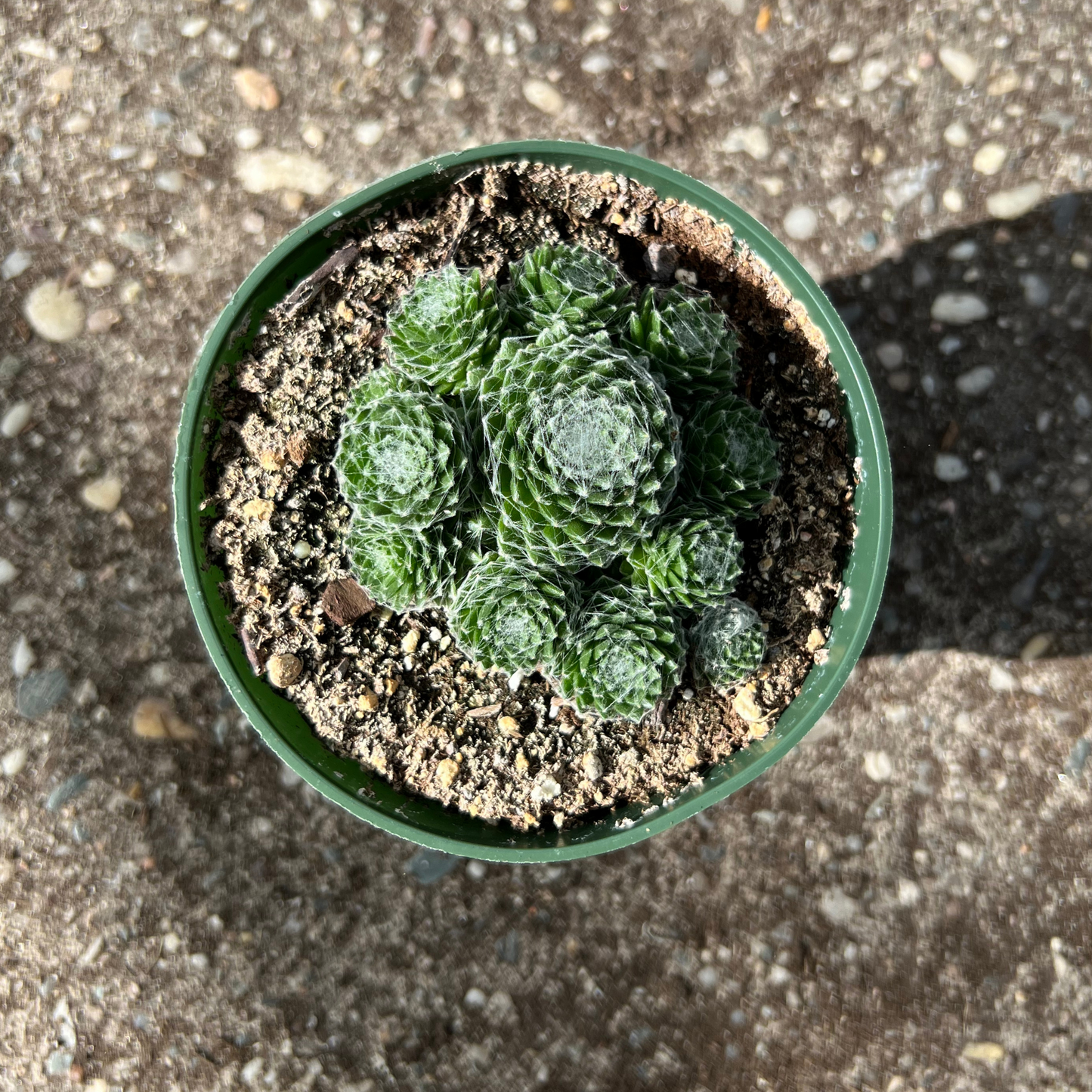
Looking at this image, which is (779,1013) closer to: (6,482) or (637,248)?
(637,248)

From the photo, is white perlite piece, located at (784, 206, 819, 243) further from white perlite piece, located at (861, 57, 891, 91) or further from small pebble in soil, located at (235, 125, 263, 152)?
small pebble in soil, located at (235, 125, 263, 152)

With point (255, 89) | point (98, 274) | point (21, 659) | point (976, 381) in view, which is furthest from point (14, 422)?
point (976, 381)

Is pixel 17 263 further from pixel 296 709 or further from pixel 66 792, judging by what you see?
pixel 296 709

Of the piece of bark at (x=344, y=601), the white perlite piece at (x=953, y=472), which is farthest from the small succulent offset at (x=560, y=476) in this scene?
the white perlite piece at (x=953, y=472)

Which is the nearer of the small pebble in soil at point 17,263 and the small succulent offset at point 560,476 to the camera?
the small succulent offset at point 560,476

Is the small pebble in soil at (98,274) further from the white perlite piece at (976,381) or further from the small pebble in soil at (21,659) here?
the white perlite piece at (976,381)

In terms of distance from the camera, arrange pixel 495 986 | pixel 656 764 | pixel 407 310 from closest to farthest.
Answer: pixel 407 310
pixel 656 764
pixel 495 986

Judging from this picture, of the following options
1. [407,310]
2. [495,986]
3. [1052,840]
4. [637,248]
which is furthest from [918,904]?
[407,310]

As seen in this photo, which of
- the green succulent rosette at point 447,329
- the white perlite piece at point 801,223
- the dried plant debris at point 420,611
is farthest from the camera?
the white perlite piece at point 801,223
